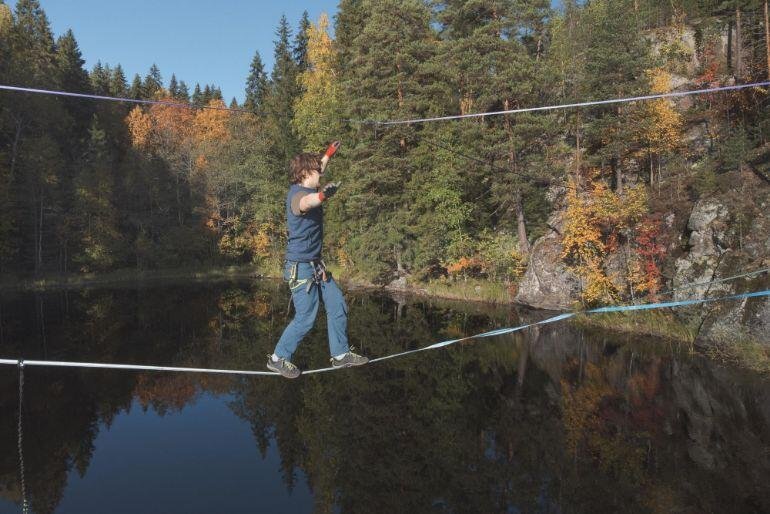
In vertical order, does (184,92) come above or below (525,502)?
above

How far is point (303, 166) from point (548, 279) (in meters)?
15.4

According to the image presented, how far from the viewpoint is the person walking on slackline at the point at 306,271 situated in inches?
222

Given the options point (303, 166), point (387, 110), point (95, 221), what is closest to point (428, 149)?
point (387, 110)

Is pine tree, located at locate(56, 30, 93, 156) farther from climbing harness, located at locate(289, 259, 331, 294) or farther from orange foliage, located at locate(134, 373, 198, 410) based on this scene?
climbing harness, located at locate(289, 259, 331, 294)

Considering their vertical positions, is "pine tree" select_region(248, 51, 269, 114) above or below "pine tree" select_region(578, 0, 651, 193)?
above

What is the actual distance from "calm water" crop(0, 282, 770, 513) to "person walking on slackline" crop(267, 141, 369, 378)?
2.56 metres

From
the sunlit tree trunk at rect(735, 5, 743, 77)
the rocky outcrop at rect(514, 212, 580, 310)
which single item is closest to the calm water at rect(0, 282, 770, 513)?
the rocky outcrop at rect(514, 212, 580, 310)

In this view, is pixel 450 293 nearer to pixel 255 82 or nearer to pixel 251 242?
pixel 251 242

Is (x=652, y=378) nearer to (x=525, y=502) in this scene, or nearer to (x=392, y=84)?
(x=525, y=502)

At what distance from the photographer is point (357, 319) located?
19.1 metres

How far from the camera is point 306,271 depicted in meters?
5.82

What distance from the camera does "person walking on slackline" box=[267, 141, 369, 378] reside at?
5.64 metres

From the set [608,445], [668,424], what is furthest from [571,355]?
[608,445]

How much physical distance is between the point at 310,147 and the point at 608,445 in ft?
87.6
